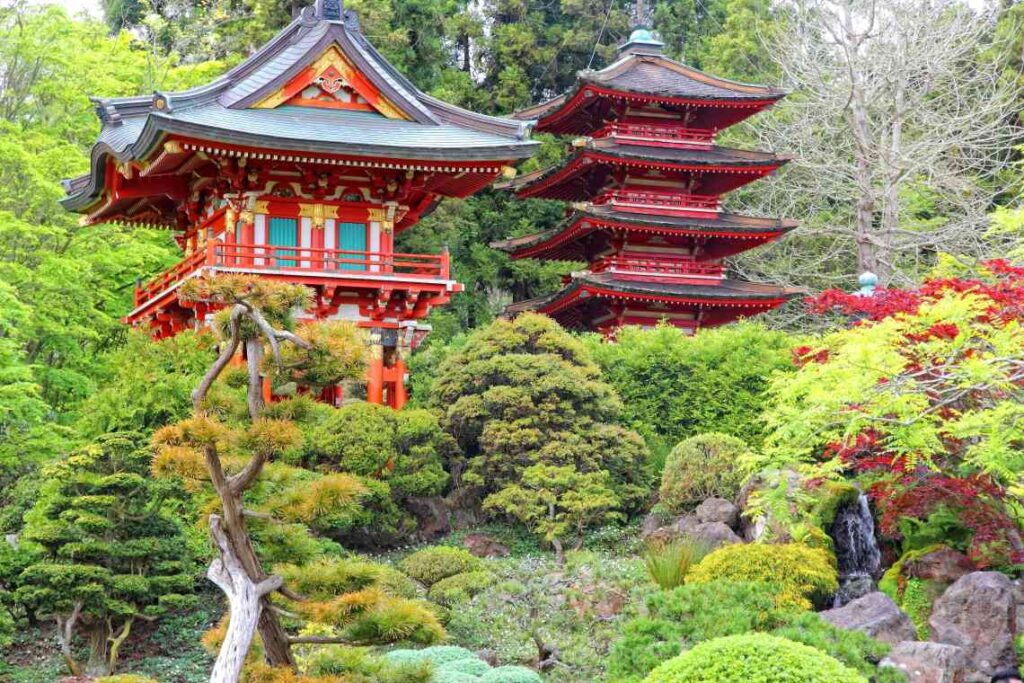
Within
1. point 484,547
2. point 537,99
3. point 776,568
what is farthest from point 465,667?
point 537,99

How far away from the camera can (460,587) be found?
17.5 metres

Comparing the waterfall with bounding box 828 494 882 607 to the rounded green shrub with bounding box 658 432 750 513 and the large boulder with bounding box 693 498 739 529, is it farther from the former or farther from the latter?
the rounded green shrub with bounding box 658 432 750 513

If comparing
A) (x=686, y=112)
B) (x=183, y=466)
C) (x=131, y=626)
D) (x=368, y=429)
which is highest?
(x=686, y=112)

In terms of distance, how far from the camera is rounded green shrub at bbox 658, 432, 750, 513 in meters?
20.1

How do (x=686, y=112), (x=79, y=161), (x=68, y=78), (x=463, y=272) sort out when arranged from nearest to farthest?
(x=79, y=161), (x=68, y=78), (x=686, y=112), (x=463, y=272)

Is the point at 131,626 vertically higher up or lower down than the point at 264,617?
lower down

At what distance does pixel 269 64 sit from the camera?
79.7 ft

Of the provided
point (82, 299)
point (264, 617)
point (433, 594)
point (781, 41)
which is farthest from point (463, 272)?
point (264, 617)

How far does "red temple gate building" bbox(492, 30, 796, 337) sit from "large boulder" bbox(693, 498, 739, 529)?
852 centimetres

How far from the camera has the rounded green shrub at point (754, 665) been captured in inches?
391

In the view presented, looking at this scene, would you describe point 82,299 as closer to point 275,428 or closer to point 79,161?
point 79,161

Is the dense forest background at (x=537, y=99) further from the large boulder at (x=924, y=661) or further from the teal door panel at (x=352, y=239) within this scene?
the large boulder at (x=924, y=661)

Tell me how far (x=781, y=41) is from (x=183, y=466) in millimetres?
30014

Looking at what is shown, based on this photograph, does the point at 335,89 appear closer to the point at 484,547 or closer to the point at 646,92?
the point at 646,92
